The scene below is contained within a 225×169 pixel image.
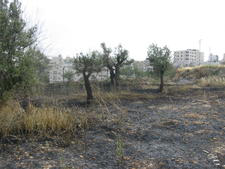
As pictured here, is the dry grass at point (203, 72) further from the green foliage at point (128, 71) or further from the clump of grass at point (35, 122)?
the clump of grass at point (35, 122)

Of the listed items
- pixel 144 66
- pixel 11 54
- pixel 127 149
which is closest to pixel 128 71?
pixel 144 66

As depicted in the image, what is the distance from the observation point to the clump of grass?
3.09 metres

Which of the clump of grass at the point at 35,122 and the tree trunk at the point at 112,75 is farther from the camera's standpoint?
the tree trunk at the point at 112,75

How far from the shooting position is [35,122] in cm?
324

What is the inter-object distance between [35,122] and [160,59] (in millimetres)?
9150

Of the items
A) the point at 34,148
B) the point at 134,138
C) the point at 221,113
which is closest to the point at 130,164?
the point at 134,138

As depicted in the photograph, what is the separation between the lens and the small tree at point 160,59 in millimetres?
11164

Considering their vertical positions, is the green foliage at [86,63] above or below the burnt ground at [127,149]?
above

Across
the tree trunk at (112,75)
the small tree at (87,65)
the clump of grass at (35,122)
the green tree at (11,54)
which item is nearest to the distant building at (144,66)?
the tree trunk at (112,75)

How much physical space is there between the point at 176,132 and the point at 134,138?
3.07ft

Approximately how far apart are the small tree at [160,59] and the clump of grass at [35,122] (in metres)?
8.46

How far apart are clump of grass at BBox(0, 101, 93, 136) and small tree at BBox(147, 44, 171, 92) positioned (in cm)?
846

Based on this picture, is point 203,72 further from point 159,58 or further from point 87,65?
point 87,65

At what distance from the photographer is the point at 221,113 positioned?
5496 mm
